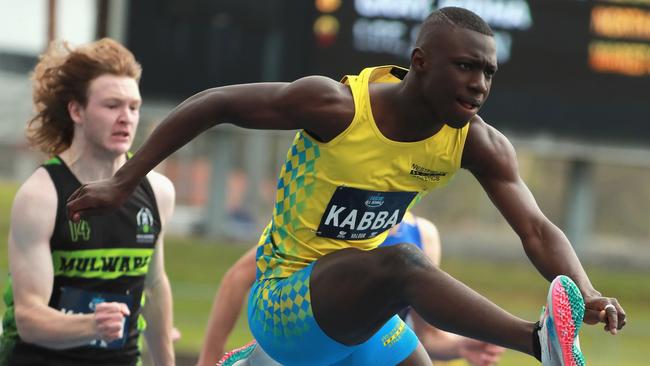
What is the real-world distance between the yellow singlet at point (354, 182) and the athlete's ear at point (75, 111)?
3.76ft

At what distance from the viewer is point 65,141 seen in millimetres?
5371

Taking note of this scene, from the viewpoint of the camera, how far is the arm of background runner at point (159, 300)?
5.34 m

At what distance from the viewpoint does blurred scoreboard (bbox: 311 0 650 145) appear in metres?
12.6

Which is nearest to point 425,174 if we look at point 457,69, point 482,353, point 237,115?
point 457,69

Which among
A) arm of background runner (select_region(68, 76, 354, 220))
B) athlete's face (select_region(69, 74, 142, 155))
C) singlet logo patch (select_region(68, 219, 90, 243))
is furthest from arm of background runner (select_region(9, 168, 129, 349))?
arm of background runner (select_region(68, 76, 354, 220))

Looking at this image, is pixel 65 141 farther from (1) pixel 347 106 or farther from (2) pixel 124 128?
(1) pixel 347 106

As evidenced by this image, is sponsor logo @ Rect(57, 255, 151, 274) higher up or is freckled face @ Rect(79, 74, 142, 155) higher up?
freckled face @ Rect(79, 74, 142, 155)

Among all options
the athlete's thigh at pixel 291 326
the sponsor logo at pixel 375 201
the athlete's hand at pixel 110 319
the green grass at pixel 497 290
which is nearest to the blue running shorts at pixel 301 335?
the athlete's thigh at pixel 291 326

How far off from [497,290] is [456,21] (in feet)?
39.5

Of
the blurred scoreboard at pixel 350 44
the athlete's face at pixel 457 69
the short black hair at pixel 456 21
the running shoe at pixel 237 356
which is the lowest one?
the blurred scoreboard at pixel 350 44

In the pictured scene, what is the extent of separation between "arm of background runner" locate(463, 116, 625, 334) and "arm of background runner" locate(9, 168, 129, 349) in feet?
4.86

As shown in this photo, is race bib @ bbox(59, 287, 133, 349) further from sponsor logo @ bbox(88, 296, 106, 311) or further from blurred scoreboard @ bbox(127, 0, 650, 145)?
blurred scoreboard @ bbox(127, 0, 650, 145)

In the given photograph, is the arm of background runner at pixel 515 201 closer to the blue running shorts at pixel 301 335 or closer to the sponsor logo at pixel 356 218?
the sponsor logo at pixel 356 218

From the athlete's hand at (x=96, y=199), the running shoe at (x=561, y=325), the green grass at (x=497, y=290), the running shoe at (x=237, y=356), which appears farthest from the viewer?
the green grass at (x=497, y=290)
